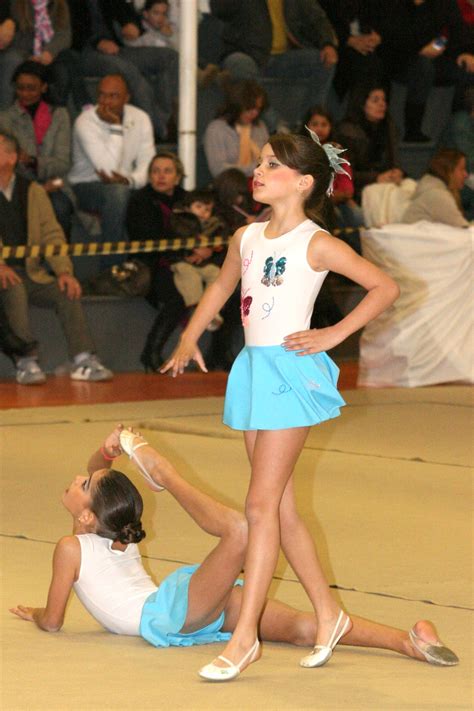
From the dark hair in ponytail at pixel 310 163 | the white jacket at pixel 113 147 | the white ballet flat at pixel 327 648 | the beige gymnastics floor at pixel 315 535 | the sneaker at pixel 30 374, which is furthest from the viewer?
the white jacket at pixel 113 147

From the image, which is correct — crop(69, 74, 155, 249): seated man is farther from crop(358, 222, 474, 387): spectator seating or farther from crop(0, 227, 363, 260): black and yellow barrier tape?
crop(358, 222, 474, 387): spectator seating

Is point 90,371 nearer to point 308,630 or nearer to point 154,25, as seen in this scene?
point 154,25

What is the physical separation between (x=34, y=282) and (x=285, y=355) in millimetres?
6607

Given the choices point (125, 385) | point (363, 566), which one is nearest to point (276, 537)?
point (363, 566)

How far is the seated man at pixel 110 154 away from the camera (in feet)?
36.4

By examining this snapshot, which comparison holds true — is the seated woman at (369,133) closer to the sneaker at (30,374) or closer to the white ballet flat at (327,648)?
the sneaker at (30,374)

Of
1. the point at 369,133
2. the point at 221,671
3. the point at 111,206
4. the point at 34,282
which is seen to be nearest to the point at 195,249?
the point at 111,206

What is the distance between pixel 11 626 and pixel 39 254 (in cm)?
621

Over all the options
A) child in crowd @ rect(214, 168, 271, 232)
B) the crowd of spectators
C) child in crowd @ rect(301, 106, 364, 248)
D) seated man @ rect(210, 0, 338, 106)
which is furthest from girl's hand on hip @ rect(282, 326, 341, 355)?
seated man @ rect(210, 0, 338, 106)

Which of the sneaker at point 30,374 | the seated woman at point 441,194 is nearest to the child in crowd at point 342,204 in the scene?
the seated woman at point 441,194

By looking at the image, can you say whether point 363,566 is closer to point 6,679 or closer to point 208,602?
point 208,602

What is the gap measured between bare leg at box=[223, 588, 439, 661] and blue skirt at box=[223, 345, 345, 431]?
0.56 metres

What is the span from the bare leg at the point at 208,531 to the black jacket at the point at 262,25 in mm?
9715

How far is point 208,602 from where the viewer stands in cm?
416
